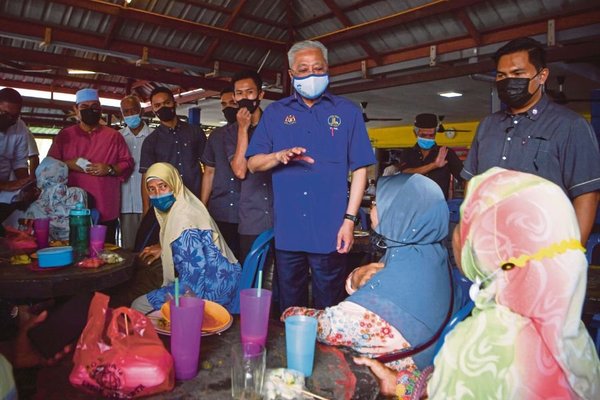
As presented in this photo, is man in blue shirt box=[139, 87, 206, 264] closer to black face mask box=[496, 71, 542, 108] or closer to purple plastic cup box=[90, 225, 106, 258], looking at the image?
purple plastic cup box=[90, 225, 106, 258]

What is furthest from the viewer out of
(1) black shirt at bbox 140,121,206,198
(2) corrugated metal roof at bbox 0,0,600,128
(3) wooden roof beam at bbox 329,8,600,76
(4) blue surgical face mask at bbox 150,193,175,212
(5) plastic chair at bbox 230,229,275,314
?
(2) corrugated metal roof at bbox 0,0,600,128

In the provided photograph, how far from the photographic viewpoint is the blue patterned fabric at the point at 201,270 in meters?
2.12

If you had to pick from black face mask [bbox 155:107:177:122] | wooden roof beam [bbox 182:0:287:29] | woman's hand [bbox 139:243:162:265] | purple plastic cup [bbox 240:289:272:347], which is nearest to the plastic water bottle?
woman's hand [bbox 139:243:162:265]

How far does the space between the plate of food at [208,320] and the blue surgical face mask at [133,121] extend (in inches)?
126

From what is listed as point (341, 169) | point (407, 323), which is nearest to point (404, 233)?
point (407, 323)

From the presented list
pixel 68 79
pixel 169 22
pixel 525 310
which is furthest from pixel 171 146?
pixel 68 79

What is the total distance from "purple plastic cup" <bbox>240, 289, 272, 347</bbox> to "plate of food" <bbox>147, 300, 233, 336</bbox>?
0.16m

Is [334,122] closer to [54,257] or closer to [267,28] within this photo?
[54,257]

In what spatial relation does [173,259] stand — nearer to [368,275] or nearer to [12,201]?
[368,275]

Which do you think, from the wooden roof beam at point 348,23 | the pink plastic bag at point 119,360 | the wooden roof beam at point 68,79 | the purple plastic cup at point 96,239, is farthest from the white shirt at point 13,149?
the wooden roof beam at point 68,79

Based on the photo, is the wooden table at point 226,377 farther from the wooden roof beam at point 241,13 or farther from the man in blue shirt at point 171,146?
the wooden roof beam at point 241,13

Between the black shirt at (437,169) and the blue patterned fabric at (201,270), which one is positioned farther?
A: the black shirt at (437,169)

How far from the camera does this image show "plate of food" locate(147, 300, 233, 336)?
58.4 inches

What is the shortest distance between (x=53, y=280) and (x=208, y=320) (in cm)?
99
